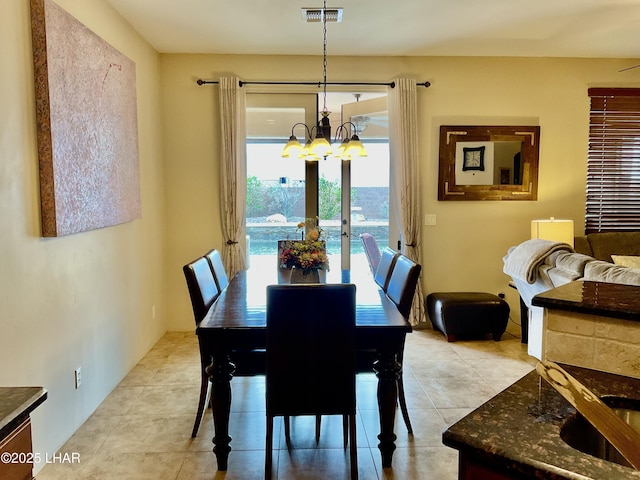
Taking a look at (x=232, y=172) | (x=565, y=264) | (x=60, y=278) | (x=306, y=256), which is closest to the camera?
(x=60, y=278)

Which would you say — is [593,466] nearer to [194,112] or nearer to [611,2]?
[611,2]

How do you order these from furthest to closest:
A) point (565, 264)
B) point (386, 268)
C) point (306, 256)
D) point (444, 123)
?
1. point (444, 123)
2. point (386, 268)
3. point (565, 264)
4. point (306, 256)

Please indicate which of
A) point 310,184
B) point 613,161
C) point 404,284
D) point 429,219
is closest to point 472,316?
point 429,219

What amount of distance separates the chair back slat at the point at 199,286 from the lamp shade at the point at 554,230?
2931 mm

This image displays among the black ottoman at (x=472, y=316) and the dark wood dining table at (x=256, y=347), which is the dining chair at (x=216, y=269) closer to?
the dark wood dining table at (x=256, y=347)

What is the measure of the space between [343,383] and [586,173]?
12.4 ft

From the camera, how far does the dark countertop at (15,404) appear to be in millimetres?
936

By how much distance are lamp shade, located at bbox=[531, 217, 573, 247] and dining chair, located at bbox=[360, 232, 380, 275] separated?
147 centimetres

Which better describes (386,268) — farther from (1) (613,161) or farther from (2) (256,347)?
(1) (613,161)

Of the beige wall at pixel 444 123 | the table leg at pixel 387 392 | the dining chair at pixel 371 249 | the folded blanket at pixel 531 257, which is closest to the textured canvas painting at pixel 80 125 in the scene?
the beige wall at pixel 444 123

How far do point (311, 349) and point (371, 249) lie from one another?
256 centimetres

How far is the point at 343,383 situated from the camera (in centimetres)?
212

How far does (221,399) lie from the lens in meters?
2.25

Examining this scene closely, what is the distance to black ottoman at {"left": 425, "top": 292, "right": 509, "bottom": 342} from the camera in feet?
13.5
